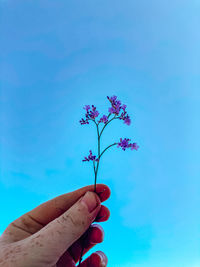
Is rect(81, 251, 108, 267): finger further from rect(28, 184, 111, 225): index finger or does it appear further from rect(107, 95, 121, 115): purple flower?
rect(107, 95, 121, 115): purple flower

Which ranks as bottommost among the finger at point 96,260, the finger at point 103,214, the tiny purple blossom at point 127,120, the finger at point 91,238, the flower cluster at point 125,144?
the finger at point 96,260

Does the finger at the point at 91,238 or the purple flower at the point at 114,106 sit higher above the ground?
the purple flower at the point at 114,106

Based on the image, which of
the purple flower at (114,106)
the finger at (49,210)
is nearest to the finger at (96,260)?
the finger at (49,210)

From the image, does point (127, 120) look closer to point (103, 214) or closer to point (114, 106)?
point (114, 106)

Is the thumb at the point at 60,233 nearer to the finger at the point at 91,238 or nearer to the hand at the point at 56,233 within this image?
the hand at the point at 56,233

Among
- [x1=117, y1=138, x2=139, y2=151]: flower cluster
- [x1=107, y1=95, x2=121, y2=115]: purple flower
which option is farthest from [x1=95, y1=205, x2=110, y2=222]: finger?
[x1=107, y1=95, x2=121, y2=115]: purple flower

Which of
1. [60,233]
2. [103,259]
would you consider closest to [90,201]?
[60,233]

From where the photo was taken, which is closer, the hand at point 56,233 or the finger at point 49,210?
the hand at point 56,233

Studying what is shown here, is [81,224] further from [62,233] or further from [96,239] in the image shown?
[96,239]
